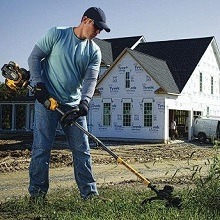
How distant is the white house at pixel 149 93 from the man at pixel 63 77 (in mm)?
23151

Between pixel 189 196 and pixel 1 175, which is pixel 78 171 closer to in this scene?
pixel 189 196

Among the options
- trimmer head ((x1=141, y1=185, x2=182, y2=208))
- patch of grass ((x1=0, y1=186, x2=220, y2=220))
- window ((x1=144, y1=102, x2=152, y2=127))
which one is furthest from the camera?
window ((x1=144, y1=102, x2=152, y2=127))

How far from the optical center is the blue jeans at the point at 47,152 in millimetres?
5430

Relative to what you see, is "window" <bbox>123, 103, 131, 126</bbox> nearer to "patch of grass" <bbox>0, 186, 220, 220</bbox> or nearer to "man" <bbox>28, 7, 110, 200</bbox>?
"patch of grass" <bbox>0, 186, 220, 220</bbox>

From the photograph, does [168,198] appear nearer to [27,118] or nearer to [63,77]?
[63,77]

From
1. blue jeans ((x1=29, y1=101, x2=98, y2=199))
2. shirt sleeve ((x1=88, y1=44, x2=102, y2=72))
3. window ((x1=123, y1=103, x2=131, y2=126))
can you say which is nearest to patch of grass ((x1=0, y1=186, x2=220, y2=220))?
blue jeans ((x1=29, y1=101, x2=98, y2=199))

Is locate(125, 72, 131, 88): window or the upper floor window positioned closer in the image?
the upper floor window

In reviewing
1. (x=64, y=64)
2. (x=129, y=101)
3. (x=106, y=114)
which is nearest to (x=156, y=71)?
(x=129, y=101)

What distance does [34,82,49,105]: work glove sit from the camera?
5141mm

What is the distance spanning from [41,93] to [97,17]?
1.07 m

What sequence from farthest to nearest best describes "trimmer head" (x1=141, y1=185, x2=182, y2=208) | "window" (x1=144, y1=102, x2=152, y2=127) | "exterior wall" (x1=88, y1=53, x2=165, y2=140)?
1. "window" (x1=144, y1=102, x2=152, y2=127)
2. "exterior wall" (x1=88, y1=53, x2=165, y2=140)
3. "trimmer head" (x1=141, y1=185, x2=182, y2=208)

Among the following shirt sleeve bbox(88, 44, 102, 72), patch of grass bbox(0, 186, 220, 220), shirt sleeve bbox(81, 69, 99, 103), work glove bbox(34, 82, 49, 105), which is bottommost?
patch of grass bbox(0, 186, 220, 220)

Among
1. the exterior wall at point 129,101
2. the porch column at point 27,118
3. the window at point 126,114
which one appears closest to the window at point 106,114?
the exterior wall at point 129,101

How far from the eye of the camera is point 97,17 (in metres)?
5.23
